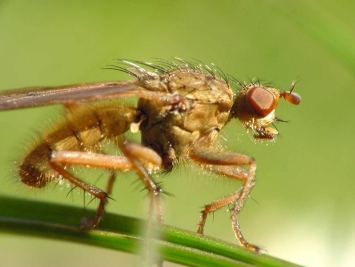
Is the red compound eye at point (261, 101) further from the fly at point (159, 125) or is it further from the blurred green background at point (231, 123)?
the blurred green background at point (231, 123)

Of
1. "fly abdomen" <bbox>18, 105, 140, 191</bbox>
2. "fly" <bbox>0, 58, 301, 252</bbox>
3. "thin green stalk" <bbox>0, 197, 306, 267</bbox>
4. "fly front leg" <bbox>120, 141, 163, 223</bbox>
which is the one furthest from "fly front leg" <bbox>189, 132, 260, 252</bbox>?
"thin green stalk" <bbox>0, 197, 306, 267</bbox>

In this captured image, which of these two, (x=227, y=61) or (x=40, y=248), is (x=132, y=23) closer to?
(x=227, y=61)

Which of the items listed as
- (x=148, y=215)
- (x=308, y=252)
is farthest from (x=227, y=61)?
(x=148, y=215)

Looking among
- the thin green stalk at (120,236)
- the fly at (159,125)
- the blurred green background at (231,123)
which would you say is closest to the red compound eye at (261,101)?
the fly at (159,125)

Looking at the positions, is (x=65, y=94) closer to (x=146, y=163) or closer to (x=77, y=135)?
(x=77, y=135)

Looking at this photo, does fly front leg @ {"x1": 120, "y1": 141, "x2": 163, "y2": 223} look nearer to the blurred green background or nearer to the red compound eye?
the blurred green background

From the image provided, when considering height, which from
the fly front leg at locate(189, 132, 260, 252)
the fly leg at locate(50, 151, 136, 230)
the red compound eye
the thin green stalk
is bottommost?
the thin green stalk
